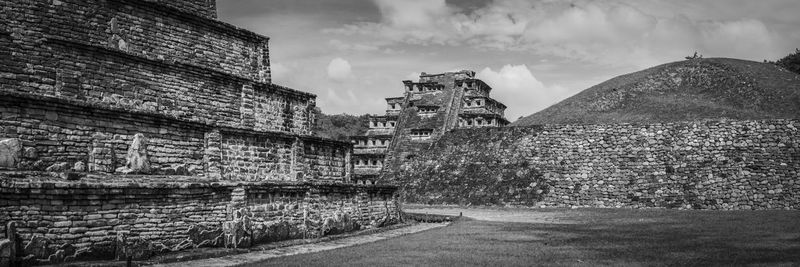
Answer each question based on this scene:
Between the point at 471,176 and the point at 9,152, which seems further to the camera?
the point at 471,176

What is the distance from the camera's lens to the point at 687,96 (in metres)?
36.8

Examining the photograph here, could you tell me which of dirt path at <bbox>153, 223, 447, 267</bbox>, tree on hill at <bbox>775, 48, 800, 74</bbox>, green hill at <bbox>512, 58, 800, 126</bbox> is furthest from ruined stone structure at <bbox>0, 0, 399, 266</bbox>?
tree on hill at <bbox>775, 48, 800, 74</bbox>

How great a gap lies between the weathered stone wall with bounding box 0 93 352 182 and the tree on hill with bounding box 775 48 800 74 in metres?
43.9

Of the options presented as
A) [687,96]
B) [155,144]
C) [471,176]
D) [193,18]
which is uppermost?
[687,96]

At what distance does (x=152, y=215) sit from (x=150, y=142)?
10.1ft

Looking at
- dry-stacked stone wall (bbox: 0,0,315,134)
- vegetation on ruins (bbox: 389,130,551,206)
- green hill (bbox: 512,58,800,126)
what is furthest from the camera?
green hill (bbox: 512,58,800,126)

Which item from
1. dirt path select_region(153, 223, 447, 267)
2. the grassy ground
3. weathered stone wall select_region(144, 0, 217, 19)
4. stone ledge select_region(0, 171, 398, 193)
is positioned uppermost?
weathered stone wall select_region(144, 0, 217, 19)

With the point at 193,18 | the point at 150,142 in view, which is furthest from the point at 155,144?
the point at 193,18

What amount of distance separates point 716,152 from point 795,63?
31266 millimetres

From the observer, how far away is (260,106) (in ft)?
54.3

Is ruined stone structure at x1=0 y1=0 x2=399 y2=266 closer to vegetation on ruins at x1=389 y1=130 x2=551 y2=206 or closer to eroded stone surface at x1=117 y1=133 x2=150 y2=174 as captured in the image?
eroded stone surface at x1=117 y1=133 x2=150 y2=174

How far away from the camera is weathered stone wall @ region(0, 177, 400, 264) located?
8.90 metres

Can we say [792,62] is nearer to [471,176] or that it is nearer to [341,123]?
[471,176]

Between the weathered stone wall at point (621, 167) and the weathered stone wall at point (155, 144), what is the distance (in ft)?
38.9
